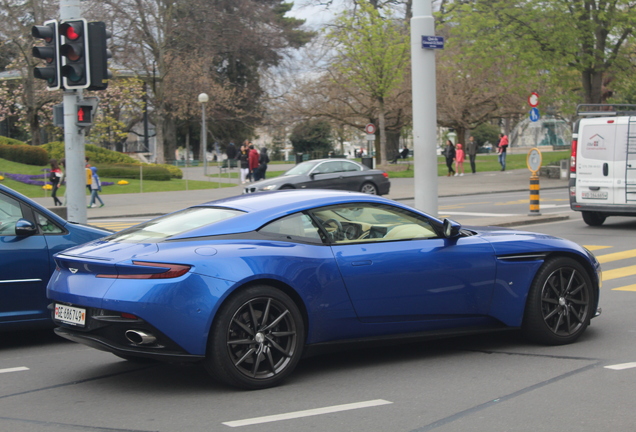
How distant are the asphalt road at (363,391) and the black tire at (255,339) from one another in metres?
0.13

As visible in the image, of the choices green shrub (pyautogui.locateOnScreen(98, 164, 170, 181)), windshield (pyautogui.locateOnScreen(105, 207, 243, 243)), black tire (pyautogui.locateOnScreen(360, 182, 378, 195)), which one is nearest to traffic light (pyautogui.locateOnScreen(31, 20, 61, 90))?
windshield (pyautogui.locateOnScreen(105, 207, 243, 243))

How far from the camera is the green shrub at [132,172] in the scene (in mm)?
36000

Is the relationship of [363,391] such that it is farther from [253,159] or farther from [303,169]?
[253,159]

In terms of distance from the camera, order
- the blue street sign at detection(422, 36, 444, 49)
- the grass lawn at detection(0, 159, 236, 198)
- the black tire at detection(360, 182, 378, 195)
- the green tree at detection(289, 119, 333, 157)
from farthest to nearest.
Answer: the green tree at detection(289, 119, 333, 157), the grass lawn at detection(0, 159, 236, 198), the black tire at detection(360, 182, 378, 195), the blue street sign at detection(422, 36, 444, 49)

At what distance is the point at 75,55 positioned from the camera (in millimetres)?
10930

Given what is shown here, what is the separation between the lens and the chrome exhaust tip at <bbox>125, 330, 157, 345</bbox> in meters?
5.10

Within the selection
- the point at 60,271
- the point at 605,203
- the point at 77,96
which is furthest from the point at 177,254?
the point at 605,203

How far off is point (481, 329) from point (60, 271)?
3.22 meters

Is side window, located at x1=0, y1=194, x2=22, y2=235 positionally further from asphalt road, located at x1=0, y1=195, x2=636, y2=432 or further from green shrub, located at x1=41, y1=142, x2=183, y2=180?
green shrub, located at x1=41, y1=142, x2=183, y2=180

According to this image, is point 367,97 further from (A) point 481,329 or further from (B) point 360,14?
(A) point 481,329

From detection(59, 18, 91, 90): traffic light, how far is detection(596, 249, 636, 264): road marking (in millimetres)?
7693

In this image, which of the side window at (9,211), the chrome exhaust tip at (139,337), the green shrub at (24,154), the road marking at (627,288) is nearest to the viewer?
the chrome exhaust tip at (139,337)

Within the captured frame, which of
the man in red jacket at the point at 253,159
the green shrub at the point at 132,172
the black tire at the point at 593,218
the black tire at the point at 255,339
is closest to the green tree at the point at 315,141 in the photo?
the green shrub at the point at 132,172

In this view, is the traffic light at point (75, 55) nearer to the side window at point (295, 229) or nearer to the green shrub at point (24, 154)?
the side window at point (295, 229)
